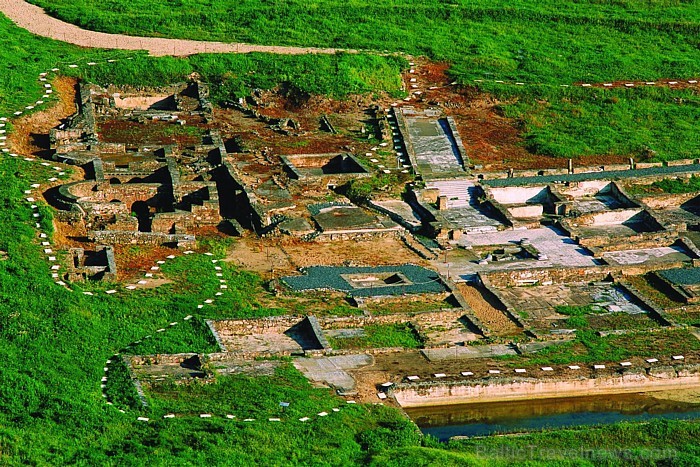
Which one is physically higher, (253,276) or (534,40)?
(534,40)

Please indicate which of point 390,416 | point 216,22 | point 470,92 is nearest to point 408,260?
point 390,416

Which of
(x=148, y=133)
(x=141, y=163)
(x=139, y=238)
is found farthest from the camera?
(x=148, y=133)

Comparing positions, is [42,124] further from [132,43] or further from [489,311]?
[489,311]

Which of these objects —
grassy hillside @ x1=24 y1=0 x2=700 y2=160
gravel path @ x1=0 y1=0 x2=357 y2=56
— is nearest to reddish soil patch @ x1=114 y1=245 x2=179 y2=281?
grassy hillside @ x1=24 y1=0 x2=700 y2=160

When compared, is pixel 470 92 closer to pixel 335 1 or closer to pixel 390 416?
pixel 335 1

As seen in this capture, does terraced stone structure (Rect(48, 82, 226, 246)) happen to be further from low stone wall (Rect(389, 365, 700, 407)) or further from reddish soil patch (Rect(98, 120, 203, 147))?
low stone wall (Rect(389, 365, 700, 407))

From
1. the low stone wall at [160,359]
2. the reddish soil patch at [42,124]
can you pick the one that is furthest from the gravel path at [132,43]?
the low stone wall at [160,359]

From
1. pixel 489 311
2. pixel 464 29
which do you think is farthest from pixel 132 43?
pixel 489 311
